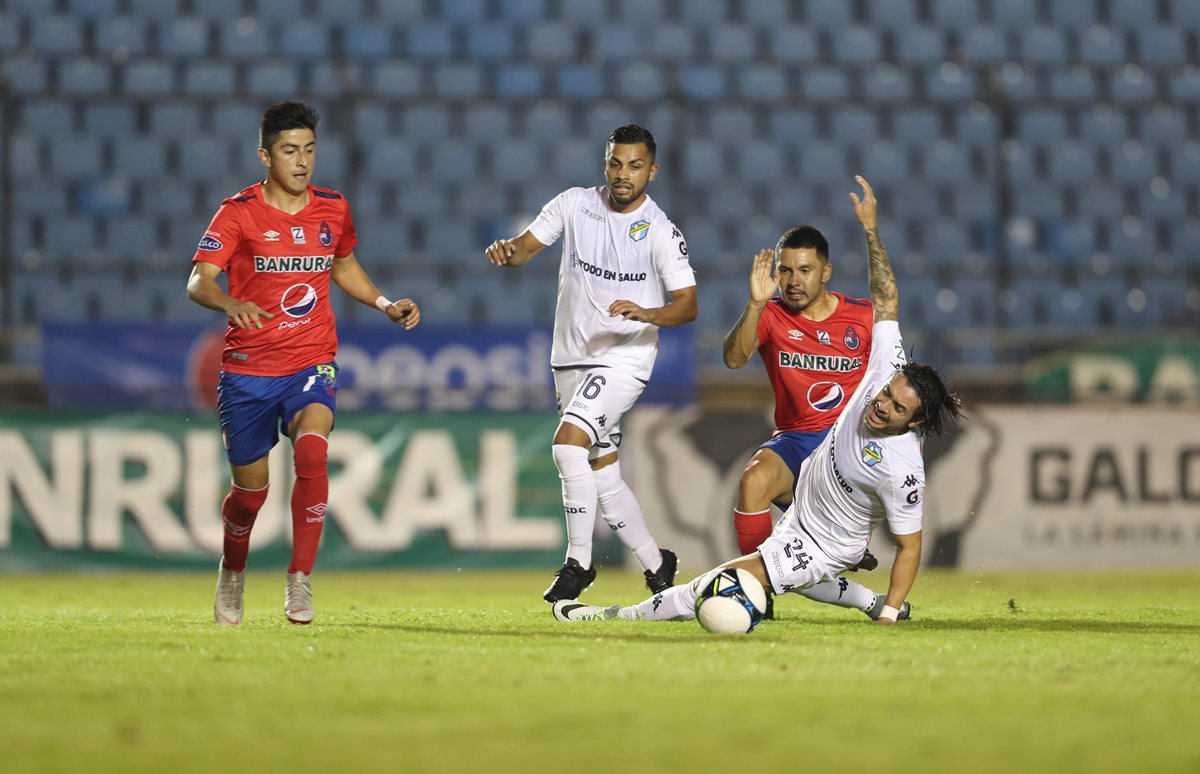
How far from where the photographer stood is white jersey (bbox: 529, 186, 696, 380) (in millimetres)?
7672

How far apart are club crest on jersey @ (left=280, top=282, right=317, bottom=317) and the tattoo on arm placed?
2.56 metres

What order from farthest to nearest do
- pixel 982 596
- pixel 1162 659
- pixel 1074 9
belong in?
1. pixel 1074 9
2. pixel 982 596
3. pixel 1162 659

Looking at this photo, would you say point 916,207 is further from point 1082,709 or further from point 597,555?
point 1082,709

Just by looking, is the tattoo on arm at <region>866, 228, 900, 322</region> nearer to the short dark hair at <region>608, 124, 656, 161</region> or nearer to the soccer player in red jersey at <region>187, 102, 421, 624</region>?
the short dark hair at <region>608, 124, 656, 161</region>

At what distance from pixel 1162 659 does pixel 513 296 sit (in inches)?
367

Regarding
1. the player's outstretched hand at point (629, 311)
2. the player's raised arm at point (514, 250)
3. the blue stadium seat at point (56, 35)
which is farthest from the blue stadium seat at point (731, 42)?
the player's outstretched hand at point (629, 311)

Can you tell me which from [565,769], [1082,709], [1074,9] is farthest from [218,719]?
[1074,9]

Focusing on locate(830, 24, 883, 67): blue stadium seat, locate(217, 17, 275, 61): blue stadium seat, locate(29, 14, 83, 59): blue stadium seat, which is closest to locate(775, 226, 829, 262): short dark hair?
locate(830, 24, 883, 67): blue stadium seat

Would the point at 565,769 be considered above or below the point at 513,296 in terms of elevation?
below

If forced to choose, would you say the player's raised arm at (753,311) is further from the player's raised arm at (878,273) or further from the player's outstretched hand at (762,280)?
the player's raised arm at (878,273)

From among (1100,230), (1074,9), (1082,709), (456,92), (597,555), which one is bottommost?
(597,555)

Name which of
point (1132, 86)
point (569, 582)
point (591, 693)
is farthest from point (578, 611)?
point (1132, 86)

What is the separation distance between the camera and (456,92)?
51.9 ft

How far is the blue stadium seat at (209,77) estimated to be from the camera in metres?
15.5
